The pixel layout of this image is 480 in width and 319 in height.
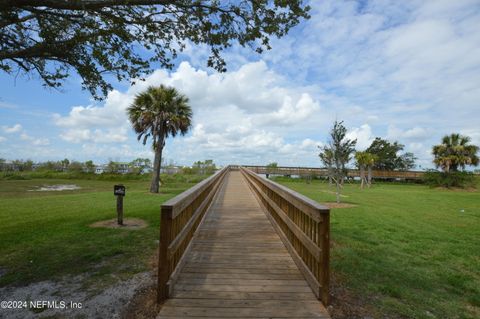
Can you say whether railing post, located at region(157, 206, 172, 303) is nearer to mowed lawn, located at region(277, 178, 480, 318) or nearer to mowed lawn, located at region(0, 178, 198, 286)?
mowed lawn, located at region(0, 178, 198, 286)

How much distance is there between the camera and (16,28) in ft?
20.0

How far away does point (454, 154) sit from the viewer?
33.3m

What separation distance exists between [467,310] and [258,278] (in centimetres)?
248

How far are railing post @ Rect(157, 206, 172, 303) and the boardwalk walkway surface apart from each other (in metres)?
0.13

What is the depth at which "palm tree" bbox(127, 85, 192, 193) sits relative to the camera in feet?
64.2

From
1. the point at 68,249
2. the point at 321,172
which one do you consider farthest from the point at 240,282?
the point at 321,172

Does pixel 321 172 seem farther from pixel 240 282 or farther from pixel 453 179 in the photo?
pixel 240 282

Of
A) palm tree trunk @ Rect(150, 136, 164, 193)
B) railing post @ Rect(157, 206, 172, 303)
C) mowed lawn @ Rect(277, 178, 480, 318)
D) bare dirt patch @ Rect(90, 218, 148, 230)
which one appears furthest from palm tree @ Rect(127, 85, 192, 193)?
railing post @ Rect(157, 206, 172, 303)

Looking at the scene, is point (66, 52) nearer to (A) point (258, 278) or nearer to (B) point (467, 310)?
(A) point (258, 278)

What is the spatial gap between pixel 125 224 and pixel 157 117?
40.8 feet

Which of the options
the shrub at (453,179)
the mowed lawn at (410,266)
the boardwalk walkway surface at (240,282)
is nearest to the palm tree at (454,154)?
the shrub at (453,179)

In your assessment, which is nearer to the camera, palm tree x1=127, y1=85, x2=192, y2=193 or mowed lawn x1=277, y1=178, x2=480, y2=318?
mowed lawn x1=277, y1=178, x2=480, y2=318

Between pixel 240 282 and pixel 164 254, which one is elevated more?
pixel 164 254

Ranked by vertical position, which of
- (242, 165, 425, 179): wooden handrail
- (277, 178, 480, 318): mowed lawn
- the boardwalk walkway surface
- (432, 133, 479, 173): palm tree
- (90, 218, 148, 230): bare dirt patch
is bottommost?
(277, 178, 480, 318): mowed lawn
